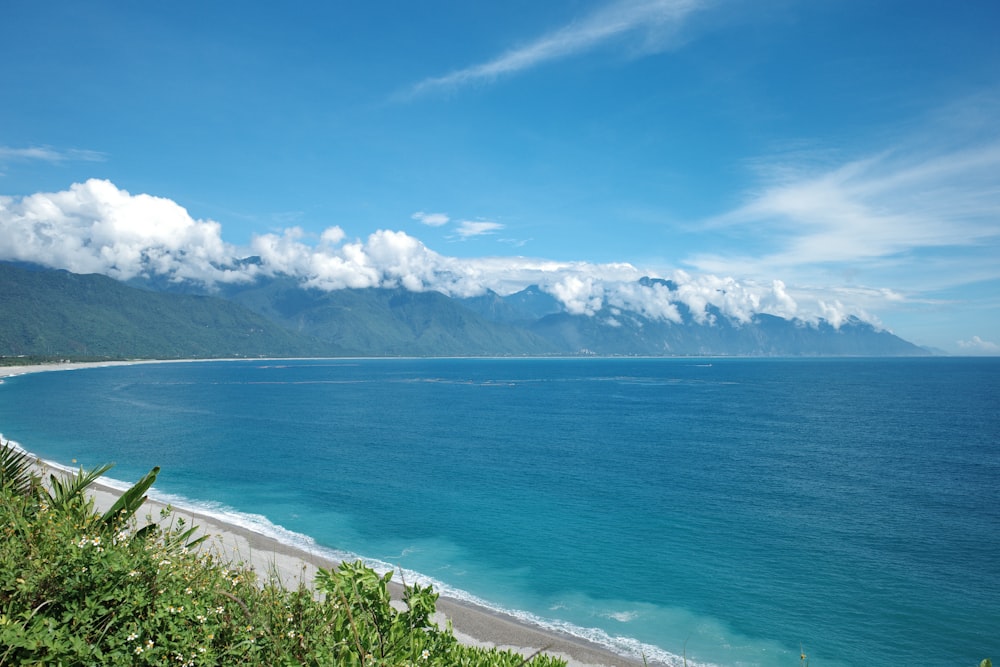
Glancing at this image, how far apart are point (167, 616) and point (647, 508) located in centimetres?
4736

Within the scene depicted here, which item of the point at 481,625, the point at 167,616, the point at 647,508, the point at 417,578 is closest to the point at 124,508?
the point at 167,616

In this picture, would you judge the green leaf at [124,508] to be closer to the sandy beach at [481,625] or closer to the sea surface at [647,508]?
the sandy beach at [481,625]

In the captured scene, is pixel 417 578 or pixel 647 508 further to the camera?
pixel 647 508

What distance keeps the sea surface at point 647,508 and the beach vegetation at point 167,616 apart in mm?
13966

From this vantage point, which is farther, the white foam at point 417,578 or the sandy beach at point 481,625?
the white foam at point 417,578

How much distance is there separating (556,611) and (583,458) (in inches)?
1656

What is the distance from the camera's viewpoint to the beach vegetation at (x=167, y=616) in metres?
7.44

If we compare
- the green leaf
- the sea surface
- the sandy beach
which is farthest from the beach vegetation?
the sea surface

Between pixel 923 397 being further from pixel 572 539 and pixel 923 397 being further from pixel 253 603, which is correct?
pixel 253 603

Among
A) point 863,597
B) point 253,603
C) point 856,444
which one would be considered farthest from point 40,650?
point 856,444

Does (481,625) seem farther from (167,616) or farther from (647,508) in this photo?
(647,508)

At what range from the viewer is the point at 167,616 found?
7.82 m

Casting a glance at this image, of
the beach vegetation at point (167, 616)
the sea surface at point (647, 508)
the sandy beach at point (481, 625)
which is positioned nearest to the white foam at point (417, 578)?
the sea surface at point (647, 508)

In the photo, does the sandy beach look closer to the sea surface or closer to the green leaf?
the sea surface
